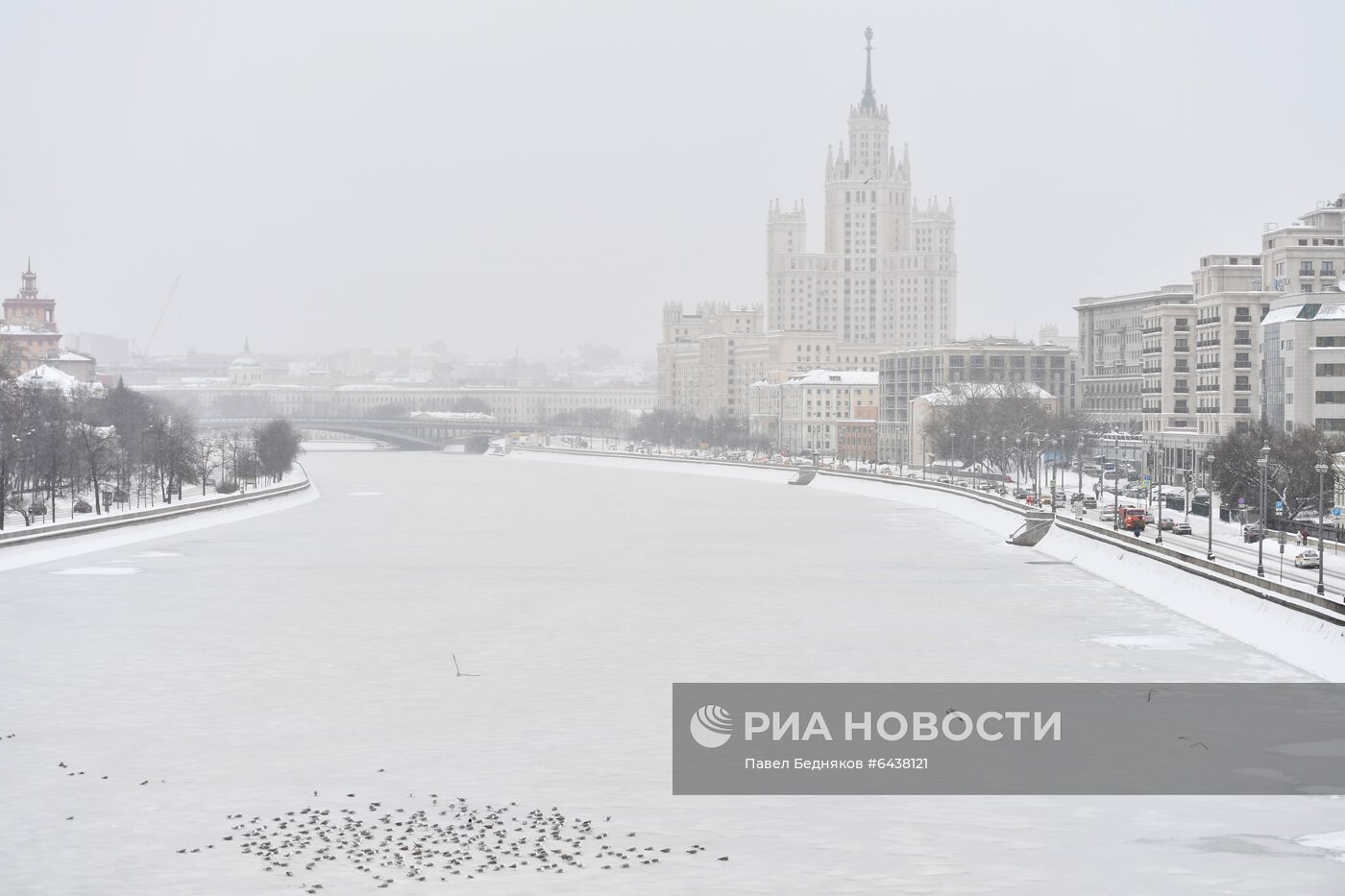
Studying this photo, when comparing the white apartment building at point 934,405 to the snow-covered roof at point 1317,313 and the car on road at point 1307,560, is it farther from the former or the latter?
the car on road at point 1307,560

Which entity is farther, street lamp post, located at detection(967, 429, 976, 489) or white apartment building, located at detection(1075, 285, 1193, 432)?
white apartment building, located at detection(1075, 285, 1193, 432)

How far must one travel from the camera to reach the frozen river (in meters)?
19.9

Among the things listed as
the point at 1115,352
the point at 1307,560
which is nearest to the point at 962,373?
the point at 1115,352

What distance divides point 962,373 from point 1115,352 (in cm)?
1545

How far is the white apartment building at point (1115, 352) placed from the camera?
145m

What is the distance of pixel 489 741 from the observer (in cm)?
2716

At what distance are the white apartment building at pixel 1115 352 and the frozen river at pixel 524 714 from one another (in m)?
80.6

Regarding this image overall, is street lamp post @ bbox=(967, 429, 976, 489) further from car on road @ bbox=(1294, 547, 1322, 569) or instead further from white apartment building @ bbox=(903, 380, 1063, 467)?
car on road @ bbox=(1294, 547, 1322, 569)

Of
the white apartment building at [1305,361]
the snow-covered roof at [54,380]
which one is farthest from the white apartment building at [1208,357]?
the snow-covered roof at [54,380]

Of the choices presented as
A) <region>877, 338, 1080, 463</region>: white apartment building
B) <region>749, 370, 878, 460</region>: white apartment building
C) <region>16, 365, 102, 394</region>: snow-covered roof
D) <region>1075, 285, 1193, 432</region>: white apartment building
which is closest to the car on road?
<region>1075, 285, 1193, 432</region>: white apartment building

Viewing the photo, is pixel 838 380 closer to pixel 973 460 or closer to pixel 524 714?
pixel 973 460

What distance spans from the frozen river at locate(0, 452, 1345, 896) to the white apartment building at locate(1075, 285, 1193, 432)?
80.6 metres

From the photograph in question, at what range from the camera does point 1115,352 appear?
166375 mm

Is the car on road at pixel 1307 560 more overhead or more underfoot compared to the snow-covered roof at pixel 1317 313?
more underfoot
